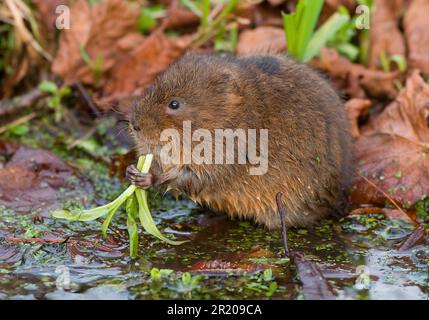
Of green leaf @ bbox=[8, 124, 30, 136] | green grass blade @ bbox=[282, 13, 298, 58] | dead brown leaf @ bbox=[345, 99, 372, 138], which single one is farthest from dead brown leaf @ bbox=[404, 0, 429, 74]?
green leaf @ bbox=[8, 124, 30, 136]

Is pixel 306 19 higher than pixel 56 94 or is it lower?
higher

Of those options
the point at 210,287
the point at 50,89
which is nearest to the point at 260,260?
the point at 210,287

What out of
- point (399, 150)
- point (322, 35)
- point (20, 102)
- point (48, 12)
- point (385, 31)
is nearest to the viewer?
point (399, 150)

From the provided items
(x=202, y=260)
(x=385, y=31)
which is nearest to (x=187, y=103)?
(x=202, y=260)

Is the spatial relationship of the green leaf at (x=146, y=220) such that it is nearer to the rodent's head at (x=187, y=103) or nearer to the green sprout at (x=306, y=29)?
the rodent's head at (x=187, y=103)

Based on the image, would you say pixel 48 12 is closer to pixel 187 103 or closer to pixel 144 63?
pixel 144 63

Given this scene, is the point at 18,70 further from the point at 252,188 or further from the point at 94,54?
the point at 252,188
